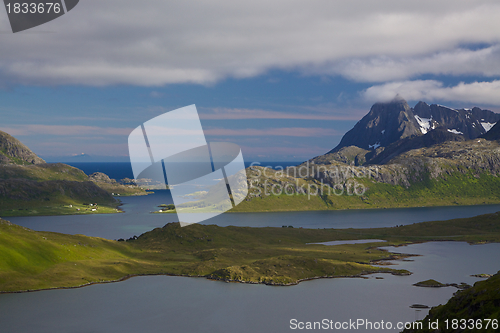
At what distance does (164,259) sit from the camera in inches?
5714

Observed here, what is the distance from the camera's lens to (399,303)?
10038 centimetres

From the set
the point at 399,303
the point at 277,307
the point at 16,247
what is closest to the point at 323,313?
the point at 277,307

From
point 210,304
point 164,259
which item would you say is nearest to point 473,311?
point 210,304

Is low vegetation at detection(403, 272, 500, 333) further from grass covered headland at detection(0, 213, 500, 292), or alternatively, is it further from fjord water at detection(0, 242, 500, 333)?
grass covered headland at detection(0, 213, 500, 292)

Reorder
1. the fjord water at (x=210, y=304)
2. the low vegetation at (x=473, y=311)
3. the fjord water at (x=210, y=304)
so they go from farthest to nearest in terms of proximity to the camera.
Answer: the fjord water at (x=210, y=304) < the fjord water at (x=210, y=304) < the low vegetation at (x=473, y=311)

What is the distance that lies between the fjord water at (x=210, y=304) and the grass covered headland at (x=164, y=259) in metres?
5.41

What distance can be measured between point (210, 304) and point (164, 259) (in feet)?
161

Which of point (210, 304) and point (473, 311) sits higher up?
point (473, 311)

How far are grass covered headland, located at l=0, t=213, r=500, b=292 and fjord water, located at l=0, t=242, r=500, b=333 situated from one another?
17.7 feet

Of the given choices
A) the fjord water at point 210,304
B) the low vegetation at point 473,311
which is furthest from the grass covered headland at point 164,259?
the low vegetation at point 473,311

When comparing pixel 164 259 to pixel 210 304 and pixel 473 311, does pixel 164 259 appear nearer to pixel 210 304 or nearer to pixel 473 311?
pixel 210 304

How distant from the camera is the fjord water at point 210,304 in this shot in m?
86.8

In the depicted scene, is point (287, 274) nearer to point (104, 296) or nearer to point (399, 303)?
point (399, 303)

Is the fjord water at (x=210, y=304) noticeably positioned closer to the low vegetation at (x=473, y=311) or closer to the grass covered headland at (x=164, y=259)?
the grass covered headland at (x=164, y=259)
